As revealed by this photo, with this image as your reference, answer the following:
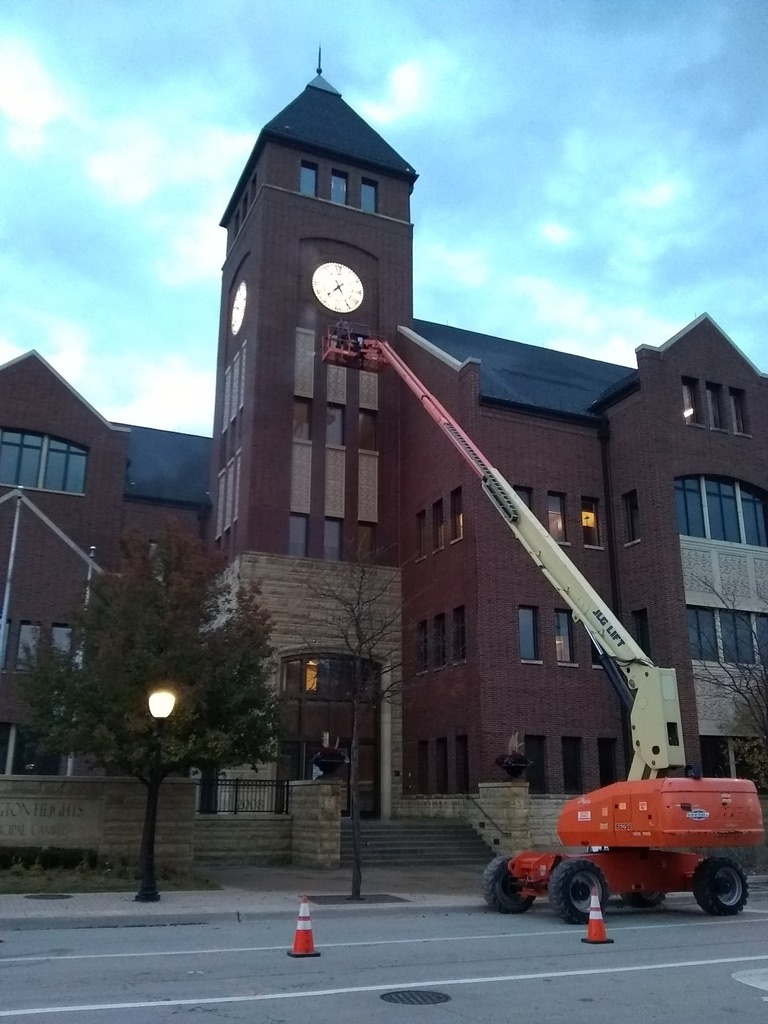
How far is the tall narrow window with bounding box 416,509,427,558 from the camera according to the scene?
32.6 metres

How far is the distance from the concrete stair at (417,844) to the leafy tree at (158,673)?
5.78m

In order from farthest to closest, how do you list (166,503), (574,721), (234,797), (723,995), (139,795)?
(166,503)
(574,721)
(234,797)
(139,795)
(723,995)

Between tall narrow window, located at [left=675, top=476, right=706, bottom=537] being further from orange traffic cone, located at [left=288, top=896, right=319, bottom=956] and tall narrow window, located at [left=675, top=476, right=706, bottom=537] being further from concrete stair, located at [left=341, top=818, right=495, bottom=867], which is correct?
orange traffic cone, located at [left=288, top=896, right=319, bottom=956]

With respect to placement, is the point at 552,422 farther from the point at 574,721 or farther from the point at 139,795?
the point at 139,795

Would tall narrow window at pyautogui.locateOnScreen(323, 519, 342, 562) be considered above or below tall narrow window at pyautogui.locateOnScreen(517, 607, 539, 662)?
above

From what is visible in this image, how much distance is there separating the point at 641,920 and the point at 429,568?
58.7ft

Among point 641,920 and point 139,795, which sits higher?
point 139,795

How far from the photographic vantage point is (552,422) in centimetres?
3102

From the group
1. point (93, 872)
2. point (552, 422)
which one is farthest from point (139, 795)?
point (552, 422)

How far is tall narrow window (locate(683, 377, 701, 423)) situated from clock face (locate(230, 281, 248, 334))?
55.4 feet

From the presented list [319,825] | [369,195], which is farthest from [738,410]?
[319,825]

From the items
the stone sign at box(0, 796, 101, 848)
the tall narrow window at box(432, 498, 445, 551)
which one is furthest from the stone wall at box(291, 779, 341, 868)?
the tall narrow window at box(432, 498, 445, 551)

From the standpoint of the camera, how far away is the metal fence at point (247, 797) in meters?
25.7

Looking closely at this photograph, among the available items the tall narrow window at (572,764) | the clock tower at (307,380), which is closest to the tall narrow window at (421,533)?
the clock tower at (307,380)
